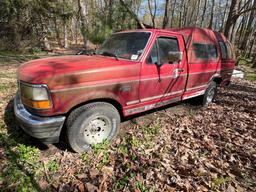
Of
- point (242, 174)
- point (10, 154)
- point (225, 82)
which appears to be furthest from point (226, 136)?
point (10, 154)

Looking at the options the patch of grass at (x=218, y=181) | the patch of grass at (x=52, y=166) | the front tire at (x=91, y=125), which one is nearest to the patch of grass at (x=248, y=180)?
the patch of grass at (x=218, y=181)

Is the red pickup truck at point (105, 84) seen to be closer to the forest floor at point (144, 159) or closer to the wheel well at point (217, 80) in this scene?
the forest floor at point (144, 159)

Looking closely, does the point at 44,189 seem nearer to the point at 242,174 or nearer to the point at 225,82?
the point at 242,174

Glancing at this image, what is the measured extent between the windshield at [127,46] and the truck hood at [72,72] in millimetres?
308

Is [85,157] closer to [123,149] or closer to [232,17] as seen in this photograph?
[123,149]

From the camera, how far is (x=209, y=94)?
584 cm

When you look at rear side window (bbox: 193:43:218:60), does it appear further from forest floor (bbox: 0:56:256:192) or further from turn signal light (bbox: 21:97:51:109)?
turn signal light (bbox: 21:97:51:109)

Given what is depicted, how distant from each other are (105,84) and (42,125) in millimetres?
1103

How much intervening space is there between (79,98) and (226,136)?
10.4ft

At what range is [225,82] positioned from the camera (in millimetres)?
6344

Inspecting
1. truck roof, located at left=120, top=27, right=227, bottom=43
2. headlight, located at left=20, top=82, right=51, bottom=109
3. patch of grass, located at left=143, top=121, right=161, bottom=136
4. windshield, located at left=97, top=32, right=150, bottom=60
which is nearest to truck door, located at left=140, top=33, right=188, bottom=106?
windshield, located at left=97, top=32, right=150, bottom=60

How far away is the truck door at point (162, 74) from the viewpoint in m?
3.59

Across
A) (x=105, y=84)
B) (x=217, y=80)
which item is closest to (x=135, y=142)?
(x=105, y=84)

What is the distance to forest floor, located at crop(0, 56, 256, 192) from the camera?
2619mm
